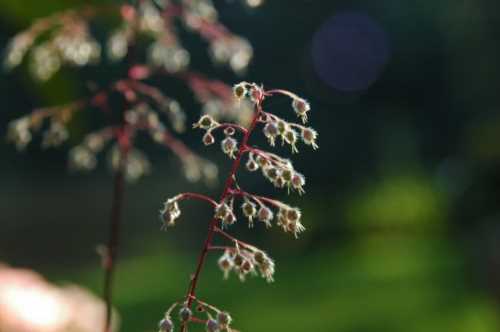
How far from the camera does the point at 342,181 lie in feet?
37.9

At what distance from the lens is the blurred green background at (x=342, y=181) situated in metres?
7.98

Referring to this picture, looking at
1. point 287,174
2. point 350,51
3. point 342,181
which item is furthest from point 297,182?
point 350,51

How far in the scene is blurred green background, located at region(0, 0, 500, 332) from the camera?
7977mm

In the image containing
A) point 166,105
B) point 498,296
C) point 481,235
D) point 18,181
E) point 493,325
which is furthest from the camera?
point 18,181

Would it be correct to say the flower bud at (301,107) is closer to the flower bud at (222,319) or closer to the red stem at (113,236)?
the flower bud at (222,319)

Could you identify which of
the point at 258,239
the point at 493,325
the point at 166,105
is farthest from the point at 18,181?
the point at 166,105

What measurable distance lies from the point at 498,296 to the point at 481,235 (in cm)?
117

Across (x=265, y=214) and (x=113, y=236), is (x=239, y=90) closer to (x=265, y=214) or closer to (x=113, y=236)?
(x=265, y=214)

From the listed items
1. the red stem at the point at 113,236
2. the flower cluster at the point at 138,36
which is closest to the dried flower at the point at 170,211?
the red stem at the point at 113,236

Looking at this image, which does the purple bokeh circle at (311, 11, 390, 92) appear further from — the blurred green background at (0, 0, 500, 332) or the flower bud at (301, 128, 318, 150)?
the flower bud at (301, 128, 318, 150)

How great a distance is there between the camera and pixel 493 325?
5883 mm

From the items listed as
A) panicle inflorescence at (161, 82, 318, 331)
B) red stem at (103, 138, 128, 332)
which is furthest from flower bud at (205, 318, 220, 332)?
red stem at (103, 138, 128, 332)

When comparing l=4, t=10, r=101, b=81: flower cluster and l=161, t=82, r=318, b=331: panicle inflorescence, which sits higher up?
l=4, t=10, r=101, b=81: flower cluster

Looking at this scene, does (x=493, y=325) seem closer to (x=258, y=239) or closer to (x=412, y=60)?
(x=258, y=239)
